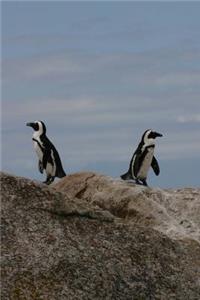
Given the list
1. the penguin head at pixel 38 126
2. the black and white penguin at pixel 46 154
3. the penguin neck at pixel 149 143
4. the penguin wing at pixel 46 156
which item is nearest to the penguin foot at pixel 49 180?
the black and white penguin at pixel 46 154

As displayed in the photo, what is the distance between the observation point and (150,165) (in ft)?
74.8

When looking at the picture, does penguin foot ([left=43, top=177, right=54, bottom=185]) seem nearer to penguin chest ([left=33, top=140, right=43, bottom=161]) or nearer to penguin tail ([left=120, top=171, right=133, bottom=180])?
penguin chest ([left=33, top=140, right=43, bottom=161])

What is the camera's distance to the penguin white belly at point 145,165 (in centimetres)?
2208

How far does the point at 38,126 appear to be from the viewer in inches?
902

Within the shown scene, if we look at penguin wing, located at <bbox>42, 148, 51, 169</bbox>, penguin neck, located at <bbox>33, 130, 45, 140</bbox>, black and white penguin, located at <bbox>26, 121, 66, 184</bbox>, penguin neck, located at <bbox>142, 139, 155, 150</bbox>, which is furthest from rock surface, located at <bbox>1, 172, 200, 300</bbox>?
penguin neck, located at <bbox>33, 130, 45, 140</bbox>

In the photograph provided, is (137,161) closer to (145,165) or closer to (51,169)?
(145,165)

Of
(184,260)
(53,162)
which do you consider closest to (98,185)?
(184,260)

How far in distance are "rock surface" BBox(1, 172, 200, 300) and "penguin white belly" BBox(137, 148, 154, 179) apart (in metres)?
12.1

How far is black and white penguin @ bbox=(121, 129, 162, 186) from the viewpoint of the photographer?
21.7 meters

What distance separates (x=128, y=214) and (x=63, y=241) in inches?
189

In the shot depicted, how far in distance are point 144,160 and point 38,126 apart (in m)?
3.18

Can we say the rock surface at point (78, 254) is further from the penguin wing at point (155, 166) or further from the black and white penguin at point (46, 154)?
the penguin wing at point (155, 166)

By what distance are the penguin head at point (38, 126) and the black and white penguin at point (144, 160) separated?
267 cm

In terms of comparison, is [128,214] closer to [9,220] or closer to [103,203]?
[103,203]
